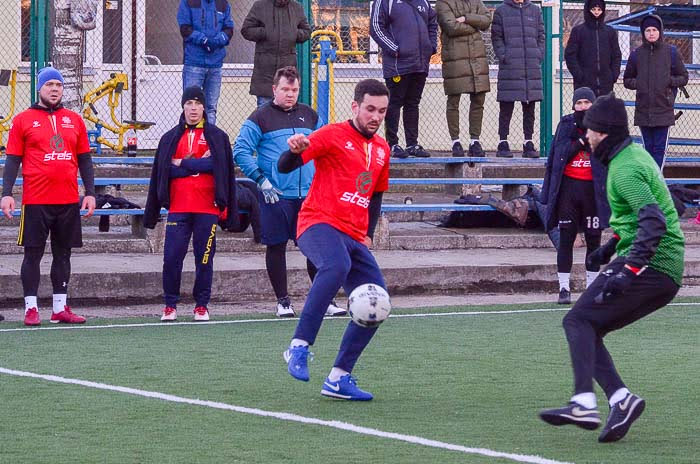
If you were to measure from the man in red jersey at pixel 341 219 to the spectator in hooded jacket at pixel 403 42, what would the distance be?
8.07 m

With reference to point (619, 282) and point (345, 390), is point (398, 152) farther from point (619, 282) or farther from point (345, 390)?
point (619, 282)

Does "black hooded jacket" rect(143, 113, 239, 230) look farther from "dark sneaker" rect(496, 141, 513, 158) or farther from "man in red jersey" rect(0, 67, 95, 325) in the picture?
"dark sneaker" rect(496, 141, 513, 158)

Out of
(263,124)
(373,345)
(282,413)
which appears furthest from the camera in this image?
(263,124)

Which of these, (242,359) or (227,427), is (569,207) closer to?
(242,359)

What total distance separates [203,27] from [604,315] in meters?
9.53

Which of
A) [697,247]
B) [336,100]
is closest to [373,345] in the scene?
[697,247]

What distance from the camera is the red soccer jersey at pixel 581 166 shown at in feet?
40.7

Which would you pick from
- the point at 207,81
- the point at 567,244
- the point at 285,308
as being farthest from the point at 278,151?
the point at 207,81

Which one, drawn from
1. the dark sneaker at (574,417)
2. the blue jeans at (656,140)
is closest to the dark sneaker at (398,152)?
the blue jeans at (656,140)

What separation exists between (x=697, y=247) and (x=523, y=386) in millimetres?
8563

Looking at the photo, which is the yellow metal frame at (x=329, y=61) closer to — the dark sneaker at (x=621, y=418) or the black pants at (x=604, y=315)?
the black pants at (x=604, y=315)

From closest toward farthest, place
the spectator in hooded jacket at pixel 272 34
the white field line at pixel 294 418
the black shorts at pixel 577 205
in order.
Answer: the white field line at pixel 294 418
the black shorts at pixel 577 205
the spectator in hooded jacket at pixel 272 34

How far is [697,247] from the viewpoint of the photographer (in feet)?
53.8

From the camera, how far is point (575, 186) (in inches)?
490
